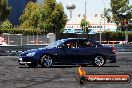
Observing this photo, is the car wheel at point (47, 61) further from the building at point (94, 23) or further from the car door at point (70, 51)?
the building at point (94, 23)

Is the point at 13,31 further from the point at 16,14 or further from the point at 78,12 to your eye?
the point at 78,12

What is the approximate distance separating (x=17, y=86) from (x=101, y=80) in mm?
7318

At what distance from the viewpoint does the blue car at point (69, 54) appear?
61.2ft

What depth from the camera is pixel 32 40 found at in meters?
50.8

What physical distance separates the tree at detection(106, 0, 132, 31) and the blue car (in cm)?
5237

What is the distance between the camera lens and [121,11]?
7181cm

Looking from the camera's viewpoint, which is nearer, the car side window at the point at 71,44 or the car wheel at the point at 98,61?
the car side window at the point at 71,44

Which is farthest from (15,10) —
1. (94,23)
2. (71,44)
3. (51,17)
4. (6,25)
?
(71,44)

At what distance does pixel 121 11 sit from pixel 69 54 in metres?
53.7

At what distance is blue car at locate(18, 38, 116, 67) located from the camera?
1864cm

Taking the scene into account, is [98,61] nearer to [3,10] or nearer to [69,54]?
[69,54]

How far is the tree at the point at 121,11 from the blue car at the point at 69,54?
52369mm

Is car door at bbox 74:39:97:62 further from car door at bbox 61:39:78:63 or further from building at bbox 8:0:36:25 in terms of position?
building at bbox 8:0:36:25

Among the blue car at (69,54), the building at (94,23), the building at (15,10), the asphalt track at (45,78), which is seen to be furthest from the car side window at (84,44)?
the building at (94,23)
